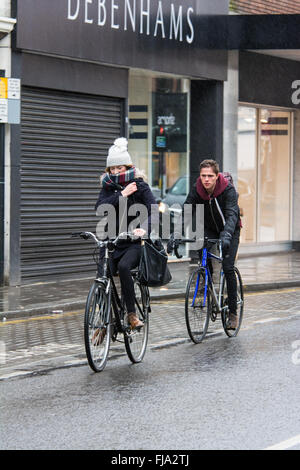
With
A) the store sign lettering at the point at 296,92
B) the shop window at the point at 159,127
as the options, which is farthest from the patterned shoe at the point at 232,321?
the store sign lettering at the point at 296,92

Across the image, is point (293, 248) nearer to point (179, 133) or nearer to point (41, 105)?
point (179, 133)

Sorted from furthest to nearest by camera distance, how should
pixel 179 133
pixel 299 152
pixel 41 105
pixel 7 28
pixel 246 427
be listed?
pixel 299 152, pixel 179 133, pixel 41 105, pixel 7 28, pixel 246 427

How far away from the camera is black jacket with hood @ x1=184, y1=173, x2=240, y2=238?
9445 millimetres

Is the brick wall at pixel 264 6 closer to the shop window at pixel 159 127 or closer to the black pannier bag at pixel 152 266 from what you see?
the shop window at pixel 159 127

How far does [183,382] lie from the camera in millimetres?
7566

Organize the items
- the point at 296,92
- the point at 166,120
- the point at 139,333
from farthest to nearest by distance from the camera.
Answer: the point at 296,92
the point at 166,120
the point at 139,333

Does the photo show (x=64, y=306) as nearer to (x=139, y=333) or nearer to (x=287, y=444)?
(x=139, y=333)

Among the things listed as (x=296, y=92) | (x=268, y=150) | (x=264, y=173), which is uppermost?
(x=296, y=92)

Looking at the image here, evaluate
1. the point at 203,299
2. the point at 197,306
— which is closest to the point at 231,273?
the point at 203,299

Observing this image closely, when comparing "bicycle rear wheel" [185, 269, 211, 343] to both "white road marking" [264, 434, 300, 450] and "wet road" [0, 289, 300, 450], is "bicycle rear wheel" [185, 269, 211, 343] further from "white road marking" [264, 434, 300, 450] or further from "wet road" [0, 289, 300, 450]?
"white road marking" [264, 434, 300, 450]

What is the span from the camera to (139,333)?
336 inches

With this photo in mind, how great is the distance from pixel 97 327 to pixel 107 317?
0.18 metres

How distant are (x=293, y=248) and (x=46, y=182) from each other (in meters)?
8.62

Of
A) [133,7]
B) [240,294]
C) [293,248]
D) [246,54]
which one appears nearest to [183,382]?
[240,294]
